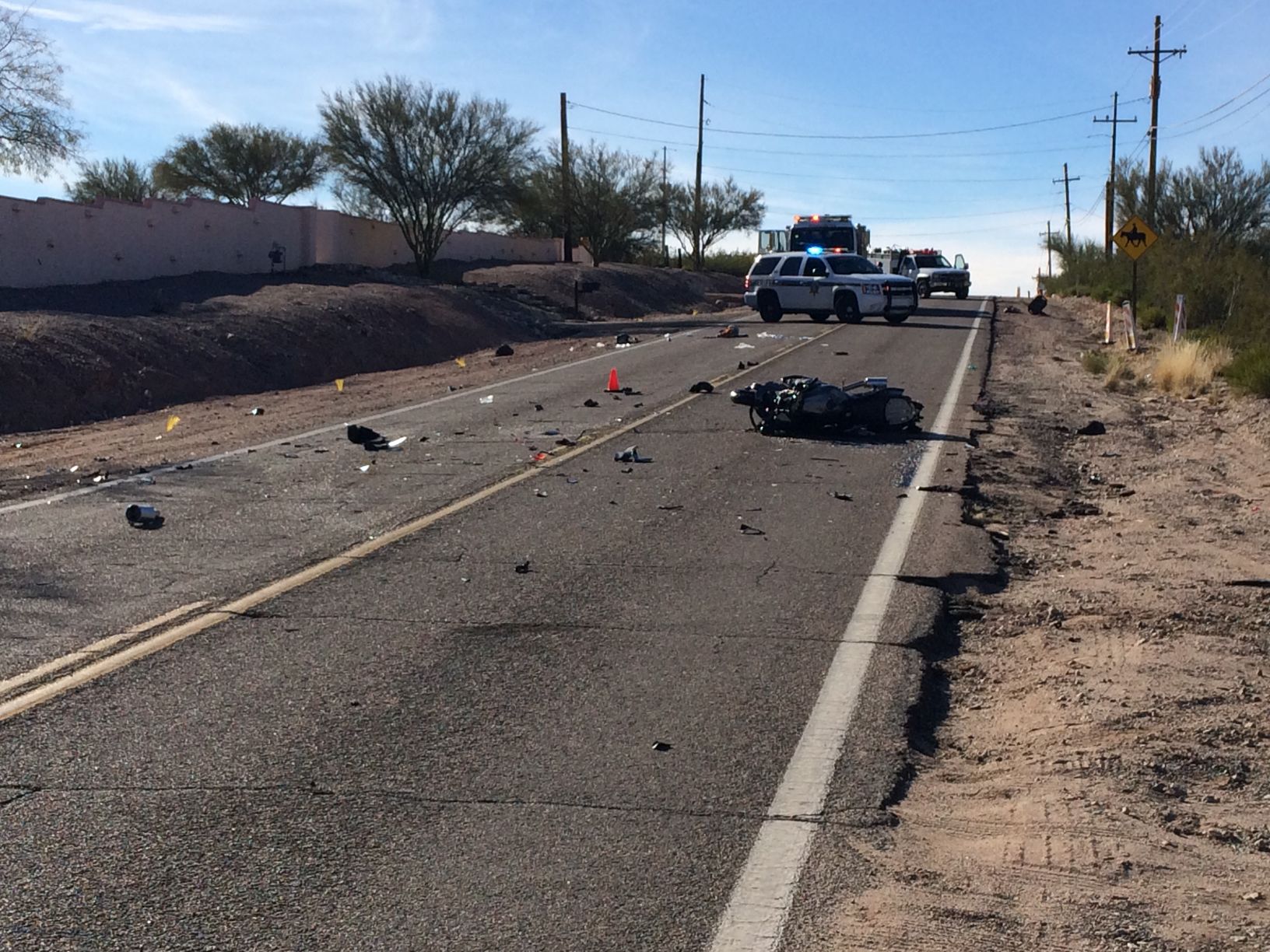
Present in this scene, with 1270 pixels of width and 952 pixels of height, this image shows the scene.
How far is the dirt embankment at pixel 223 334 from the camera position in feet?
73.8

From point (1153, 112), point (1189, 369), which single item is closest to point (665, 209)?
point (1153, 112)

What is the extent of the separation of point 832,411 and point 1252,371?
7.62m

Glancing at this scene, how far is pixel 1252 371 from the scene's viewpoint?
65.4 ft

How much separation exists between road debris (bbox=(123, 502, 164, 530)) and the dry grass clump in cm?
1581

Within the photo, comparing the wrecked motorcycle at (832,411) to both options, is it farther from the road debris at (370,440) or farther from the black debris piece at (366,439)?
the black debris piece at (366,439)

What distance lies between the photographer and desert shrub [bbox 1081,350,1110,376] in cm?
2530

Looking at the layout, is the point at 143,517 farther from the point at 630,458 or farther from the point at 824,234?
the point at 824,234

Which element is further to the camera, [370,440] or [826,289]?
[826,289]

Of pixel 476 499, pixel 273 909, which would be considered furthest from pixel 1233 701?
pixel 476 499

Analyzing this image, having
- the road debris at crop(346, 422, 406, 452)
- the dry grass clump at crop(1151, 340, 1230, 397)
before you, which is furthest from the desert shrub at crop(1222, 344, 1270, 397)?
the road debris at crop(346, 422, 406, 452)

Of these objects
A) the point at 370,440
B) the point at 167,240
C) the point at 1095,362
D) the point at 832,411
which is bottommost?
the point at 370,440

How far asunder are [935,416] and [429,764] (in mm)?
13122

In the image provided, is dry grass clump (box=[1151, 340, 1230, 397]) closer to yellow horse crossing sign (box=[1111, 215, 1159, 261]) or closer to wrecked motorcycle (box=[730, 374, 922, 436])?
yellow horse crossing sign (box=[1111, 215, 1159, 261])

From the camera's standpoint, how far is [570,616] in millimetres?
8141
